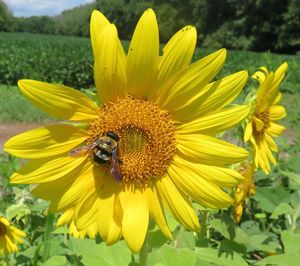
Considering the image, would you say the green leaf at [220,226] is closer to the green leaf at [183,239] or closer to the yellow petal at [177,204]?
the green leaf at [183,239]

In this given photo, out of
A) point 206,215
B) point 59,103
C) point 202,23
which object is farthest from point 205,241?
point 202,23

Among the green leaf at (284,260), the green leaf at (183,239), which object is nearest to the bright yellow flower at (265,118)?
the green leaf at (183,239)

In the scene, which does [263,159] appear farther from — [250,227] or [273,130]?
[250,227]

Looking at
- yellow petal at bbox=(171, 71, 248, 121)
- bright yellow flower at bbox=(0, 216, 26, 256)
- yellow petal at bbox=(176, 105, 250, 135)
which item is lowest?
bright yellow flower at bbox=(0, 216, 26, 256)

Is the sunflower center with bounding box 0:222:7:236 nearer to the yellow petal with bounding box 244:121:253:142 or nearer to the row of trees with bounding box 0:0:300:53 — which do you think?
the yellow petal with bounding box 244:121:253:142

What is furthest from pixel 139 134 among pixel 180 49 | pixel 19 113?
pixel 19 113

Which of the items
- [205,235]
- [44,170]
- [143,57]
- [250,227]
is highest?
[143,57]

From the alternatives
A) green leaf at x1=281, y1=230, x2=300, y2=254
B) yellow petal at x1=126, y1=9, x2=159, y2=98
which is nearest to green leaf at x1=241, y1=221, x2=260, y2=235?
green leaf at x1=281, y1=230, x2=300, y2=254
